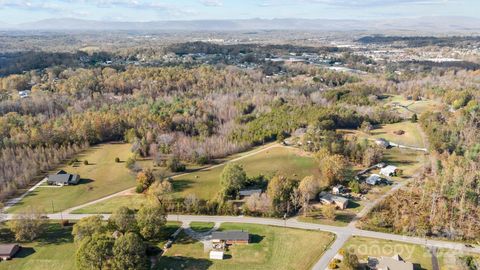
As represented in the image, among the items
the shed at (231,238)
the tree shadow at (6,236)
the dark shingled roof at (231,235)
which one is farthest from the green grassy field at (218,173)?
the shed at (231,238)

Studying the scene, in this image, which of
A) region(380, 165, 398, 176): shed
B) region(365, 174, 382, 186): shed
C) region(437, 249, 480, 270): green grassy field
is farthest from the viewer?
region(380, 165, 398, 176): shed

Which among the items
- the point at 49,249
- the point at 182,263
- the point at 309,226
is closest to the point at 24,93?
the point at 49,249

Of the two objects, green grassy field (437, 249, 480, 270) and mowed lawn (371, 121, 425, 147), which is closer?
green grassy field (437, 249, 480, 270)

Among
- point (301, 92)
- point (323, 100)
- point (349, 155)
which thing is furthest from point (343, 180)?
point (301, 92)

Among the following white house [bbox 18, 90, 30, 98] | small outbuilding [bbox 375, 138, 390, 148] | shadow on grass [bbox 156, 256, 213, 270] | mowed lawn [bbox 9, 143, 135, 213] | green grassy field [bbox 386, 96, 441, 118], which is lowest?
shadow on grass [bbox 156, 256, 213, 270]

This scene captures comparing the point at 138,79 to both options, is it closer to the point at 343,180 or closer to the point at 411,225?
the point at 343,180

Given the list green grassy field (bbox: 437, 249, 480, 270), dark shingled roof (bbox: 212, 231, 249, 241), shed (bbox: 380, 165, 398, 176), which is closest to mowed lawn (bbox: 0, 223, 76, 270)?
dark shingled roof (bbox: 212, 231, 249, 241)

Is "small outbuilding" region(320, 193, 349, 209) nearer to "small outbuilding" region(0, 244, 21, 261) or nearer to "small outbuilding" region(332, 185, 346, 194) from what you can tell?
"small outbuilding" region(332, 185, 346, 194)
